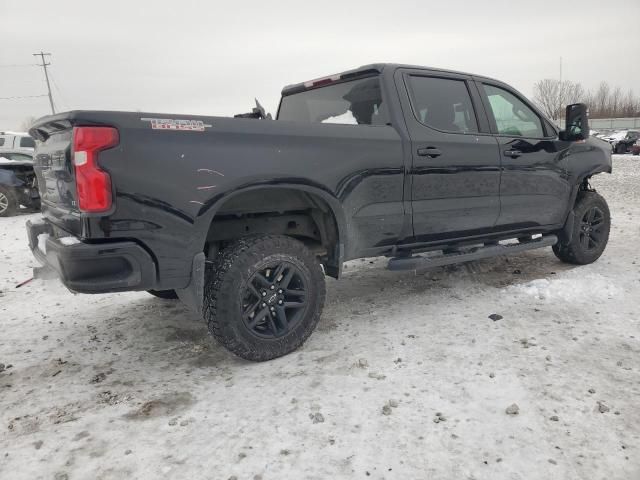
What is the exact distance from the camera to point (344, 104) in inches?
156

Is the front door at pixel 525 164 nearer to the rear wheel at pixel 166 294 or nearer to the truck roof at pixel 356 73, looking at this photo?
the truck roof at pixel 356 73

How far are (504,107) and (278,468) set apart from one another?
379 cm

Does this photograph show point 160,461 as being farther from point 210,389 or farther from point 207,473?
point 210,389

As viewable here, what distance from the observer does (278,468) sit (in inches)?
80.4

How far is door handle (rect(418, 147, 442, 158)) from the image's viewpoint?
365 cm

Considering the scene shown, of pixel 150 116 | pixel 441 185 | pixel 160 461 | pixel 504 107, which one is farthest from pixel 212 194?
pixel 504 107

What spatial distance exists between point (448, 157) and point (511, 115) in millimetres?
1181

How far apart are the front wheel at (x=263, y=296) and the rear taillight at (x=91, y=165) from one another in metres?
0.81

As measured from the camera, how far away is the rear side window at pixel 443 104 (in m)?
3.83

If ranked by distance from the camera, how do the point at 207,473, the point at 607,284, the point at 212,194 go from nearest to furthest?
the point at 207,473
the point at 212,194
the point at 607,284

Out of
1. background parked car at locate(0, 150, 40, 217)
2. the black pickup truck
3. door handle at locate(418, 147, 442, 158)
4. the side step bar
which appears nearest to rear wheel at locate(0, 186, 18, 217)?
background parked car at locate(0, 150, 40, 217)

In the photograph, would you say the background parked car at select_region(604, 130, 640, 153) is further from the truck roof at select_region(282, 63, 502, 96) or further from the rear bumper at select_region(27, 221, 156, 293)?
the rear bumper at select_region(27, 221, 156, 293)

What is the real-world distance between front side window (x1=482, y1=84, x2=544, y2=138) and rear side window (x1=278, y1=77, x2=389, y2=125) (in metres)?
1.23

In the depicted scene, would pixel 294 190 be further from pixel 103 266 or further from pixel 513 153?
pixel 513 153
